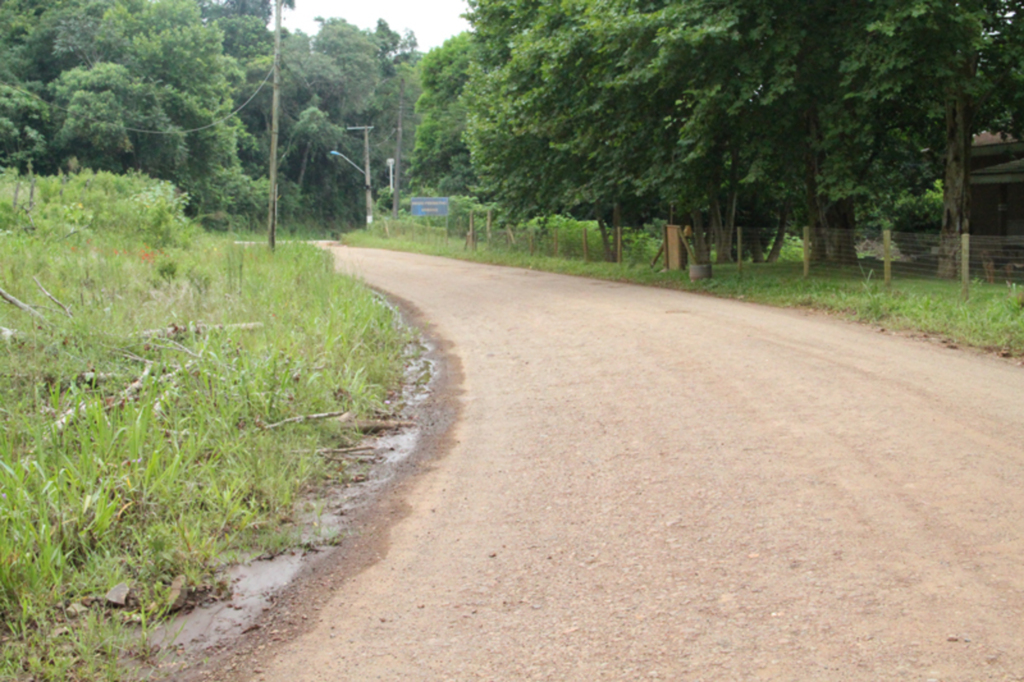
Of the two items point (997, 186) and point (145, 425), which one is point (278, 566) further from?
point (997, 186)

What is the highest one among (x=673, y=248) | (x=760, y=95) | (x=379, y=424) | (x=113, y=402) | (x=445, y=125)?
(x=445, y=125)

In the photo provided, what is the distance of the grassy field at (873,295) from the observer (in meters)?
11.1

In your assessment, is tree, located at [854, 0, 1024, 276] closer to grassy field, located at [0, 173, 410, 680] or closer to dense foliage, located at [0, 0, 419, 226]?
grassy field, located at [0, 173, 410, 680]

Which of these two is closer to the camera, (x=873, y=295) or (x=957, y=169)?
(x=873, y=295)

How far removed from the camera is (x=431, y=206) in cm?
4659

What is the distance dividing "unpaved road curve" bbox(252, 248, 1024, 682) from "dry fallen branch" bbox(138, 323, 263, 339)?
2.50 meters

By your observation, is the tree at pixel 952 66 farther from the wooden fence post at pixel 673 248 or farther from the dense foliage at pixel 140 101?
the dense foliage at pixel 140 101

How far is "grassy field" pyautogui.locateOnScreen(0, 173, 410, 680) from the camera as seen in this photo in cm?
406

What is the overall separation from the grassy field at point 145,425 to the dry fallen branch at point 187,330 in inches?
1.1

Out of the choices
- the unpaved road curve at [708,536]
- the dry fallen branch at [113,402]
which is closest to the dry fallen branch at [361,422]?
the unpaved road curve at [708,536]

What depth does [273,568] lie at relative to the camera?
15.3 ft

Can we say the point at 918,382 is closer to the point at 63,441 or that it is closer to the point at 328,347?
the point at 328,347

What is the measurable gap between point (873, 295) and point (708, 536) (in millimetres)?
10331

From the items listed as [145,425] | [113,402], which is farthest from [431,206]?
[145,425]
